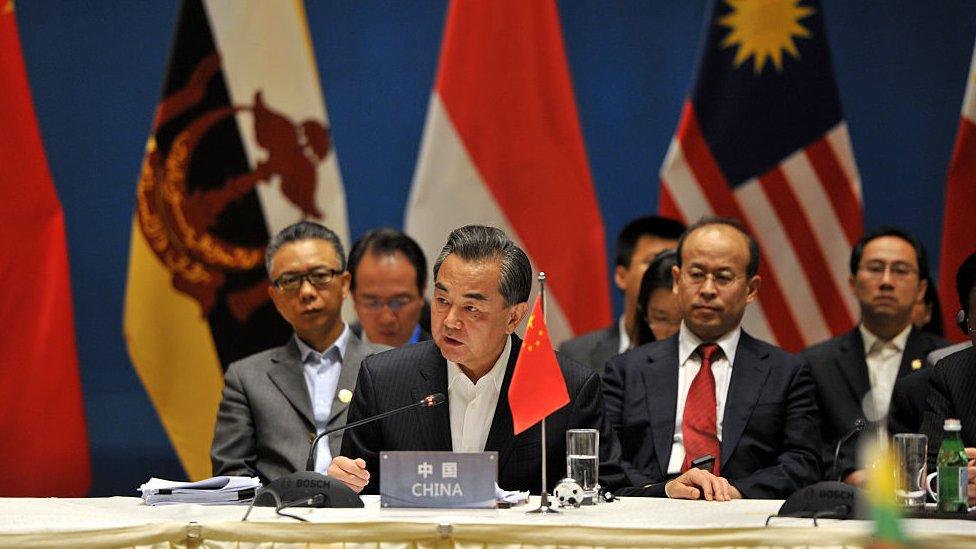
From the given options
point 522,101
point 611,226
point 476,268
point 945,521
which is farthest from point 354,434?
point 611,226

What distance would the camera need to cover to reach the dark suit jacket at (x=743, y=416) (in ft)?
12.6

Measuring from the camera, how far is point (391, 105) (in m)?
6.18

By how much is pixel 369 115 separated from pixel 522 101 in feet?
3.04

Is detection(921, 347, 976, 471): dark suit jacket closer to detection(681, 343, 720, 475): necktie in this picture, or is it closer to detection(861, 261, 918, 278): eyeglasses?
detection(681, 343, 720, 475): necktie

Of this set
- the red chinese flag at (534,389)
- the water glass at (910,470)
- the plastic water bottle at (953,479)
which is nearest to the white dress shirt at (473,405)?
the red chinese flag at (534,389)

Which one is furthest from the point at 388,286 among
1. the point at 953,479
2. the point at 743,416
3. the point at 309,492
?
the point at 953,479

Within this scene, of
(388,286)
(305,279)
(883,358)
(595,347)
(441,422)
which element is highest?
(388,286)

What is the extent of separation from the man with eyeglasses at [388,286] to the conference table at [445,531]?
225cm

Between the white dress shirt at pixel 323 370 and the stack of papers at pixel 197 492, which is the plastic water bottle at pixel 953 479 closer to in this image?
the stack of papers at pixel 197 492

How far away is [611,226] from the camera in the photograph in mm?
6168

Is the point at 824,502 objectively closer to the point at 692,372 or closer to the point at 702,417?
the point at 702,417

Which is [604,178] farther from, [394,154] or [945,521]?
[945,521]

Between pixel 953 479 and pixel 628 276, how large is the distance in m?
2.69

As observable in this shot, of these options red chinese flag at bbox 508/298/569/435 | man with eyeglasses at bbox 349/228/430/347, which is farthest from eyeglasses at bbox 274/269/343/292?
red chinese flag at bbox 508/298/569/435
